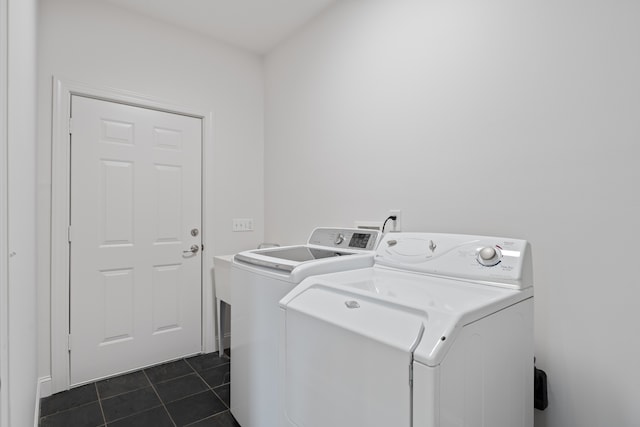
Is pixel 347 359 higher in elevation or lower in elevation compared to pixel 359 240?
lower

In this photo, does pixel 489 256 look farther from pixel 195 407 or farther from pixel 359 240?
pixel 195 407

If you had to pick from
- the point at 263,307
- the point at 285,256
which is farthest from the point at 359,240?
the point at 263,307

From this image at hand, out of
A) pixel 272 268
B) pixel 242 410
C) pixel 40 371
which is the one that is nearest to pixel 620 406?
pixel 272 268

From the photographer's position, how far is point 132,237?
2346mm

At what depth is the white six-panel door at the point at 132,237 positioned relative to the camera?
215 cm

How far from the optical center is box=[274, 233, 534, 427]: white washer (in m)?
0.79

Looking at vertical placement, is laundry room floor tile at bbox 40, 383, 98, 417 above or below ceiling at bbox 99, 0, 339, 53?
below

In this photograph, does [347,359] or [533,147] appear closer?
[347,359]

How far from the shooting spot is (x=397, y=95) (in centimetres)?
185

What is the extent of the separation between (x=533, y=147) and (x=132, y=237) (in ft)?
8.29

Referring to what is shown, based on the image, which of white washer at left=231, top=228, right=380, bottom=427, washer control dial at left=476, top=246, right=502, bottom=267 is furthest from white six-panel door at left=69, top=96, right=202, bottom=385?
washer control dial at left=476, top=246, right=502, bottom=267

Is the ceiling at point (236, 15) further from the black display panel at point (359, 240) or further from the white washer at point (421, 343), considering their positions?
the white washer at point (421, 343)

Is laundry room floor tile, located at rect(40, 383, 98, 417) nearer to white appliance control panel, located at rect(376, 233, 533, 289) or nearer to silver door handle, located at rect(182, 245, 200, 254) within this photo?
silver door handle, located at rect(182, 245, 200, 254)

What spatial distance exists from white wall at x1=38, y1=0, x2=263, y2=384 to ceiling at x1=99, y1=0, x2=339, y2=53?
0.33ft
